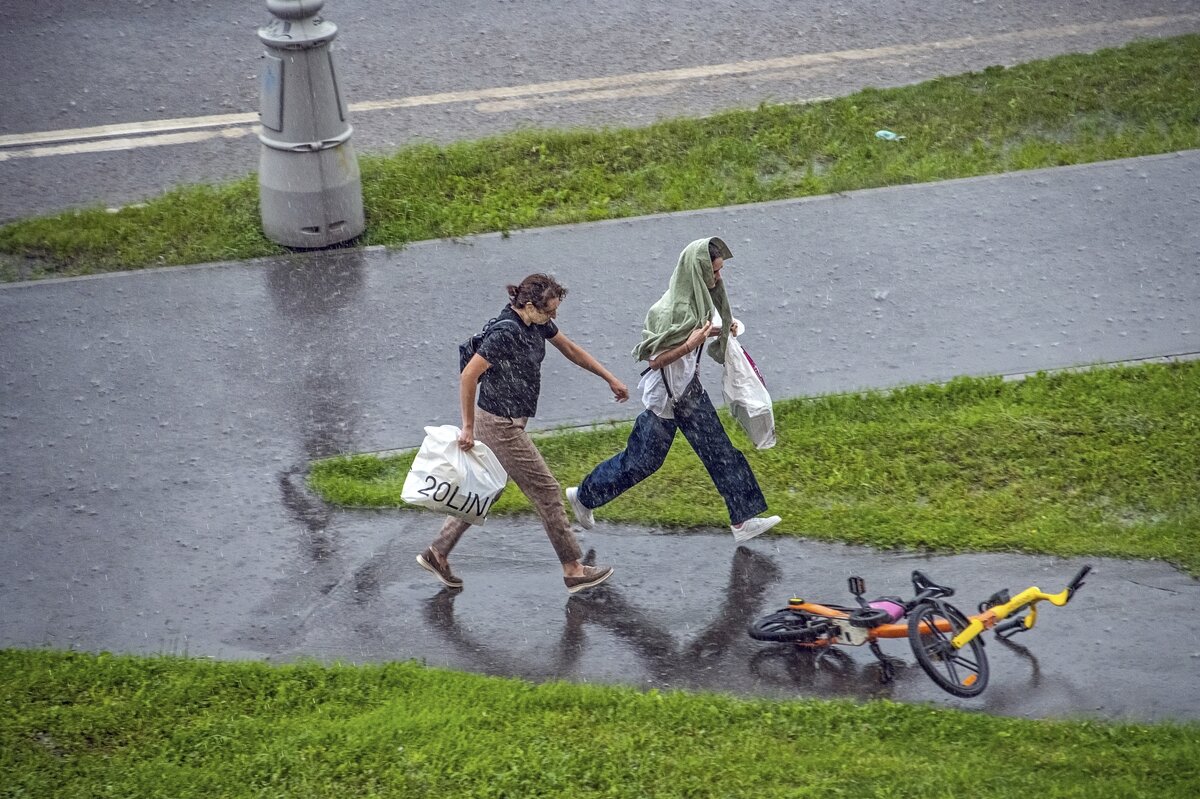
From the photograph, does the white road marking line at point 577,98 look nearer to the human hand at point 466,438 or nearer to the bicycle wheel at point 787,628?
the human hand at point 466,438

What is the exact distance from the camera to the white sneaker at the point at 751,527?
22.6 feet

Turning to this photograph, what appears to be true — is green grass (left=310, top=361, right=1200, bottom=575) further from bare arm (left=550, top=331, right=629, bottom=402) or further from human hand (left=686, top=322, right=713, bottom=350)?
human hand (left=686, top=322, right=713, bottom=350)

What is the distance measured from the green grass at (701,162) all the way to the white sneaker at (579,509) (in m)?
3.20

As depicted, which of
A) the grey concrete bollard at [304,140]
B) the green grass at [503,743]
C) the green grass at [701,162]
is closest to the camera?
the green grass at [503,743]

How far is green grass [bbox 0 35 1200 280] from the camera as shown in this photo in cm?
968

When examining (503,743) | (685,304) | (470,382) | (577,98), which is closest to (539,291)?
(470,382)

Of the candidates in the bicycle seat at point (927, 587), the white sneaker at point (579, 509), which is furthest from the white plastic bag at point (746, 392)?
the bicycle seat at point (927, 587)

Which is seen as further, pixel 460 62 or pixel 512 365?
pixel 460 62

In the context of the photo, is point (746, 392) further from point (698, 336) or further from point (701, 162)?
point (701, 162)

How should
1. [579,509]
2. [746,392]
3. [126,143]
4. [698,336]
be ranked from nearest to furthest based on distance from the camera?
[698,336] → [746,392] → [579,509] → [126,143]

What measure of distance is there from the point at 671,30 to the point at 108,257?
5419 mm

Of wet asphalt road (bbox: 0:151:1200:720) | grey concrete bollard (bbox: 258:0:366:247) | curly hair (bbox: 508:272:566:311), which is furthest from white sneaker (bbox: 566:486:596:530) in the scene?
grey concrete bollard (bbox: 258:0:366:247)

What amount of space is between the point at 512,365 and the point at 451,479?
0.58 meters

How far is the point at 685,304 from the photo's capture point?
6.60m
